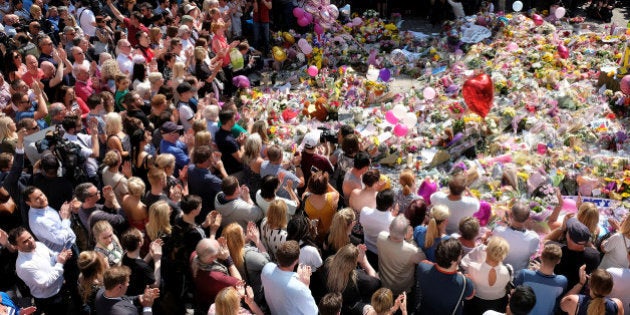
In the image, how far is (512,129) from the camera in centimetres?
782

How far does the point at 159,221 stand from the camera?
4855 mm

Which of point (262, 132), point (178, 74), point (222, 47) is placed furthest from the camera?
point (222, 47)

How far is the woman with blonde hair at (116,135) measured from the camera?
19.7 ft

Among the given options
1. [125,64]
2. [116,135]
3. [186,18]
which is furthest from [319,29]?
[116,135]

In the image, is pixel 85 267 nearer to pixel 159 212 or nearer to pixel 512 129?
pixel 159 212

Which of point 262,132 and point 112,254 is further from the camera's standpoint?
point 262,132

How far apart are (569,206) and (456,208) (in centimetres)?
156

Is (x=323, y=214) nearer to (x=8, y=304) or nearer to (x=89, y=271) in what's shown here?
(x=89, y=271)

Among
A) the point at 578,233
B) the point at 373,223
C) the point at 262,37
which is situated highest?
the point at 578,233

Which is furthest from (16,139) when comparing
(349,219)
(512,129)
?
(512,129)

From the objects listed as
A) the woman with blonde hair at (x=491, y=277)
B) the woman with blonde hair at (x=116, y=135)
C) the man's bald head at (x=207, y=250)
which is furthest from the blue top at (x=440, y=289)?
the woman with blonde hair at (x=116, y=135)

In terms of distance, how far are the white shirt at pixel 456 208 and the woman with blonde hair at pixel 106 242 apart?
2665 mm

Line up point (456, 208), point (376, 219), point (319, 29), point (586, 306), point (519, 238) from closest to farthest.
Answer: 1. point (586, 306)
2. point (519, 238)
3. point (376, 219)
4. point (456, 208)
5. point (319, 29)

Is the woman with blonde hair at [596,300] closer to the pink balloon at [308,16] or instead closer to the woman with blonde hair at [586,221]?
the woman with blonde hair at [586,221]
